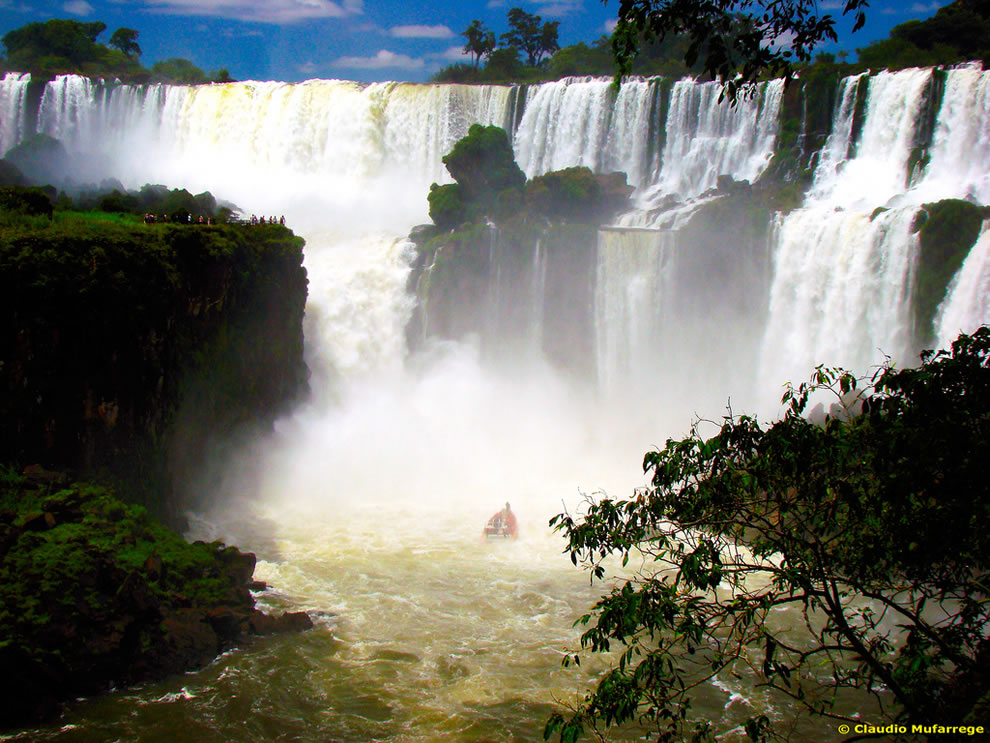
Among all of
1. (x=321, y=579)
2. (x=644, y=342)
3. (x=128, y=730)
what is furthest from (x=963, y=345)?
(x=644, y=342)

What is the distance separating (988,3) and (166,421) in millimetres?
14853

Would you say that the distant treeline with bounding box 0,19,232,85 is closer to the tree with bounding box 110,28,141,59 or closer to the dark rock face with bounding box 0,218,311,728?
the tree with bounding box 110,28,141,59

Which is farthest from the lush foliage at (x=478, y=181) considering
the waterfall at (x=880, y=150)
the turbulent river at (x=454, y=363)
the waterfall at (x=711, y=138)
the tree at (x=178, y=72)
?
the tree at (x=178, y=72)

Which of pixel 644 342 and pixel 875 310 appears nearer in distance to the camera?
pixel 875 310

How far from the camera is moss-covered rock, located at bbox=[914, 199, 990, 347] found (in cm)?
2044

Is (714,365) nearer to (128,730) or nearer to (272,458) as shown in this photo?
(272,458)

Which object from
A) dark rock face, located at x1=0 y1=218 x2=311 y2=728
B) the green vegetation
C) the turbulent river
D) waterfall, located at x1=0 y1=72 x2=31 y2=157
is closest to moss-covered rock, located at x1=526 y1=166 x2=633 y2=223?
the green vegetation

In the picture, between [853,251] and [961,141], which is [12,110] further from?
[961,141]

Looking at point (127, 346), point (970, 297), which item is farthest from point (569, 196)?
point (127, 346)

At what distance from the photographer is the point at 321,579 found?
1576cm

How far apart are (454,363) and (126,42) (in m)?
45.4

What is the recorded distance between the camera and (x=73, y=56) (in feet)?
171

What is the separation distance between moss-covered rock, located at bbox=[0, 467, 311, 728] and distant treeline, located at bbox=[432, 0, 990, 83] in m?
13.0

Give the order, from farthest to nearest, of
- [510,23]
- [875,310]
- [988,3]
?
[510,23], [875,310], [988,3]
